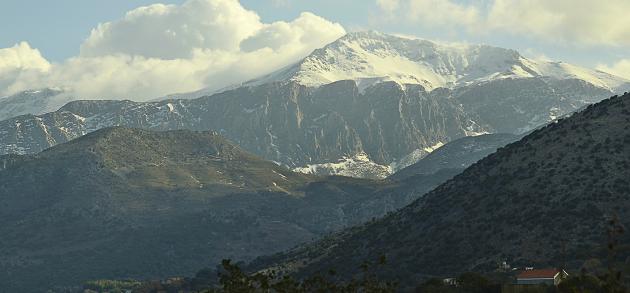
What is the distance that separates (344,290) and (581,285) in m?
38.1

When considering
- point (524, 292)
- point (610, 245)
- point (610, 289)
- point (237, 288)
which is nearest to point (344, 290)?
point (237, 288)

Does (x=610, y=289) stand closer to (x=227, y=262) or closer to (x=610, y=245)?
(x=610, y=245)

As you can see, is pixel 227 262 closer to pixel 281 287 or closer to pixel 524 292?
pixel 281 287

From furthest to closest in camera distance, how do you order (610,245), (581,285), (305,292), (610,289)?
(305,292) → (581,285) → (610,289) → (610,245)

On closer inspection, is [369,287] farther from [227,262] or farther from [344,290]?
[227,262]

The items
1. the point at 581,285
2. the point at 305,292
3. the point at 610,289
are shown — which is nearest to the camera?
the point at 610,289

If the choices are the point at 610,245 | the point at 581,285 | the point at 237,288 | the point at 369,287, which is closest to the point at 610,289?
the point at 610,245

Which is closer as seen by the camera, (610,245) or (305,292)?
(610,245)

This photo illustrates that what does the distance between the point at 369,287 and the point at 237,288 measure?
21.7 metres

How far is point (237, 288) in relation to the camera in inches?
7510

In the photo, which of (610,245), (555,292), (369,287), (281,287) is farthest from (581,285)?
(610,245)

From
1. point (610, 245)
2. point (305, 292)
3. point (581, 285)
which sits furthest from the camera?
point (305, 292)

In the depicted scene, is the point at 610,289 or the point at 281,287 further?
the point at 281,287

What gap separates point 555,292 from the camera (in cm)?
18962
